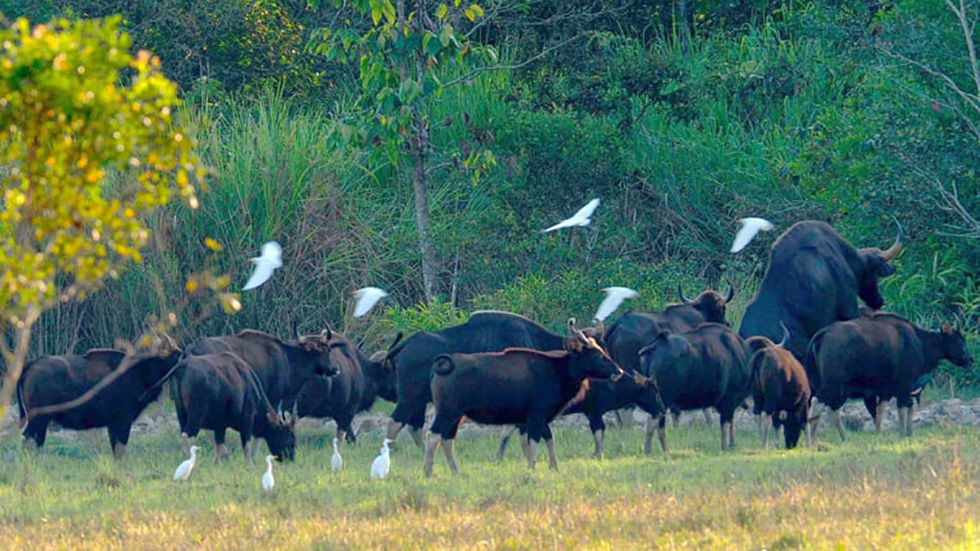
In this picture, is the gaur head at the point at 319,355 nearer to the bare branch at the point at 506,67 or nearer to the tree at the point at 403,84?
the tree at the point at 403,84

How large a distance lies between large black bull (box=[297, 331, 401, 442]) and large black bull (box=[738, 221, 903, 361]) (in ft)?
13.0

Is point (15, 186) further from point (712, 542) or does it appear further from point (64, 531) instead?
point (712, 542)

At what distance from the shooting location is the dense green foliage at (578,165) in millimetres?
19266

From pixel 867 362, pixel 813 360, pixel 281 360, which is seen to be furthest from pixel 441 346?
pixel 867 362

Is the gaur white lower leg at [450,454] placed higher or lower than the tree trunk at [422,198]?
higher

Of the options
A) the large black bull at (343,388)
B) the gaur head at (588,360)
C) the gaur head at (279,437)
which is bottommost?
the large black bull at (343,388)

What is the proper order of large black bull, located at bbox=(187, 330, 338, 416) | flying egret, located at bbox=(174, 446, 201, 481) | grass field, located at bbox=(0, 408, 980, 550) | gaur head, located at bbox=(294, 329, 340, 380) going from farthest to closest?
gaur head, located at bbox=(294, 329, 340, 380)
large black bull, located at bbox=(187, 330, 338, 416)
flying egret, located at bbox=(174, 446, 201, 481)
grass field, located at bbox=(0, 408, 980, 550)

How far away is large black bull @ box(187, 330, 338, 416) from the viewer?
15.3m

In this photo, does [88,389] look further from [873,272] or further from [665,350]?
[873,272]

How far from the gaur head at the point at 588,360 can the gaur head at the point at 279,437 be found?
280cm

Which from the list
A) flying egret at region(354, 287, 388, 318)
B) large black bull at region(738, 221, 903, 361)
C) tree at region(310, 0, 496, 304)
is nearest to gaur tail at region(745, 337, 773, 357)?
large black bull at region(738, 221, 903, 361)

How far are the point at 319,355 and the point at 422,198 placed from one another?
20.7 feet

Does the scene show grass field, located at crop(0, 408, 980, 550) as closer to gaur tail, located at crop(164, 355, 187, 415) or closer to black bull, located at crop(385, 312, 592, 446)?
black bull, located at crop(385, 312, 592, 446)

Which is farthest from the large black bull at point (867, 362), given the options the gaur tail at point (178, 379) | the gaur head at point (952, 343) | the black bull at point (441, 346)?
the gaur tail at point (178, 379)
